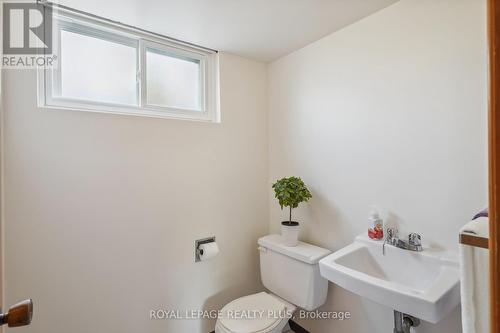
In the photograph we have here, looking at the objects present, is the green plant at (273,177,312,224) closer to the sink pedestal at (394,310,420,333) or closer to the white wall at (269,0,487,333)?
the white wall at (269,0,487,333)

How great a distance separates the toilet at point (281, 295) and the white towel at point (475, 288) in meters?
0.94

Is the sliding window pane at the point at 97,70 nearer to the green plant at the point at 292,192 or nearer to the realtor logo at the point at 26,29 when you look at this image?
the realtor logo at the point at 26,29

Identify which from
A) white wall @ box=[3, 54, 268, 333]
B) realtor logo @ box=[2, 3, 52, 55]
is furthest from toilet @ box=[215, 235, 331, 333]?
realtor logo @ box=[2, 3, 52, 55]

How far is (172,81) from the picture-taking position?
1.83m

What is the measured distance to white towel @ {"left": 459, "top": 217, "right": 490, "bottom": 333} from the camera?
0.61 meters

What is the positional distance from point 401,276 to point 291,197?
0.73 meters

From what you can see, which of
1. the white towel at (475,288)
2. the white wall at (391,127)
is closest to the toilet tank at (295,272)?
the white wall at (391,127)

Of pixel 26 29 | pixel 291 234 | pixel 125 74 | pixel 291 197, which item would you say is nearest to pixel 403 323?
pixel 291 234

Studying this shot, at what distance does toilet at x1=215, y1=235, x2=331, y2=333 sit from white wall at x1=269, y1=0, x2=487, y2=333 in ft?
0.66

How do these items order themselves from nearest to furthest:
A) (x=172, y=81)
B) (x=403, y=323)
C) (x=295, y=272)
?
(x=403, y=323), (x=295, y=272), (x=172, y=81)

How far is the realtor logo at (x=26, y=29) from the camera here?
1220 millimetres

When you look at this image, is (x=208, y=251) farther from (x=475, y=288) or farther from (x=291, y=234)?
(x=475, y=288)

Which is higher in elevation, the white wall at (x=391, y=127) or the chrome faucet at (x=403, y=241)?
the white wall at (x=391, y=127)

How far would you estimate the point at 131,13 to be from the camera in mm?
1401
